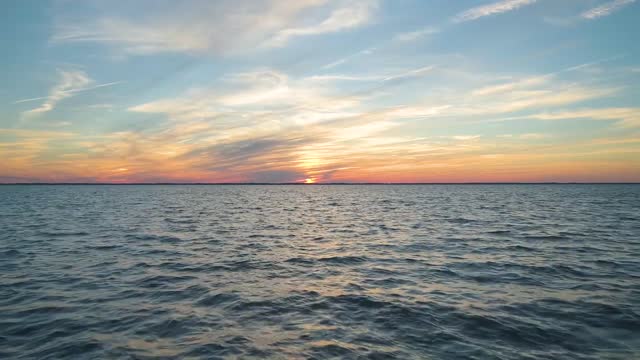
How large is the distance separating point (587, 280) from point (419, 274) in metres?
7.67

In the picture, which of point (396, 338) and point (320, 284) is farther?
point (320, 284)

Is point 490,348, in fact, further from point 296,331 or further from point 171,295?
point 171,295

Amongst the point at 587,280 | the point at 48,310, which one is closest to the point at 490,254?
the point at 587,280

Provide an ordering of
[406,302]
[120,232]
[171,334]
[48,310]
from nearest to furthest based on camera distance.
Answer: [171,334], [48,310], [406,302], [120,232]

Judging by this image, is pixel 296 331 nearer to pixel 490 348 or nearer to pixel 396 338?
pixel 396 338

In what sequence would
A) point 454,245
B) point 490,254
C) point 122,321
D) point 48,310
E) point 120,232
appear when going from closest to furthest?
point 122,321, point 48,310, point 490,254, point 454,245, point 120,232

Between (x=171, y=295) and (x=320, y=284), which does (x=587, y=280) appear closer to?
(x=320, y=284)

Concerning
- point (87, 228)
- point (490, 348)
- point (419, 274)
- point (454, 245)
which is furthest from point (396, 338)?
point (87, 228)

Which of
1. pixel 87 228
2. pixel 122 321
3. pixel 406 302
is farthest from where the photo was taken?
pixel 87 228

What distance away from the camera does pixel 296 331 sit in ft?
38.6

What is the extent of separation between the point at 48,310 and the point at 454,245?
963 inches

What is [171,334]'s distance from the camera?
456 inches

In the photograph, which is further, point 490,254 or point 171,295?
point 490,254

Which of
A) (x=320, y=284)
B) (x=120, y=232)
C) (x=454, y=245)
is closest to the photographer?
(x=320, y=284)
